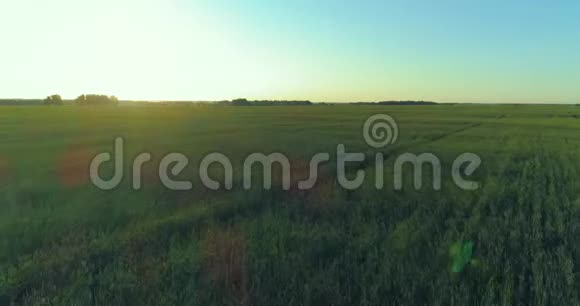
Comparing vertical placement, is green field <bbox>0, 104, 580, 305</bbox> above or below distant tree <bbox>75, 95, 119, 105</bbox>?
below

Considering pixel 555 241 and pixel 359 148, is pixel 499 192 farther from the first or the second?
pixel 359 148

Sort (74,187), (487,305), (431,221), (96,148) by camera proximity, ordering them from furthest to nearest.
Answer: (96,148), (74,187), (431,221), (487,305)

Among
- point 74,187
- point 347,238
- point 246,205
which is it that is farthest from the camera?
point 74,187

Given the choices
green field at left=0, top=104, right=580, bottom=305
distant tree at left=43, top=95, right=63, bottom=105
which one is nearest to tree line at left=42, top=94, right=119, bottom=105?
distant tree at left=43, top=95, right=63, bottom=105

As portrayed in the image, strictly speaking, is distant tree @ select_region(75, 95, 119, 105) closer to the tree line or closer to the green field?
the tree line

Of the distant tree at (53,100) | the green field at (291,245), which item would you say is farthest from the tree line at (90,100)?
the green field at (291,245)

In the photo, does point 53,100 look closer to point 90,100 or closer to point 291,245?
point 90,100

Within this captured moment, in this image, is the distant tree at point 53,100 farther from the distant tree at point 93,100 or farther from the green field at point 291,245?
the green field at point 291,245

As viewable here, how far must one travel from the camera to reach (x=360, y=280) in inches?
171

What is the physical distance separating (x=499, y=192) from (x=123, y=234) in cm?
849

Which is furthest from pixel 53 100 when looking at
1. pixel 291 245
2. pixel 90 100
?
pixel 291 245

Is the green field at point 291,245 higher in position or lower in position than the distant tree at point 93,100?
lower

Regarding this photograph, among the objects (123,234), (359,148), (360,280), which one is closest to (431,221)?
(360,280)

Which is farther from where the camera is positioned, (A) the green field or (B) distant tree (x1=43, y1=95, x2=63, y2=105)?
(B) distant tree (x1=43, y1=95, x2=63, y2=105)
